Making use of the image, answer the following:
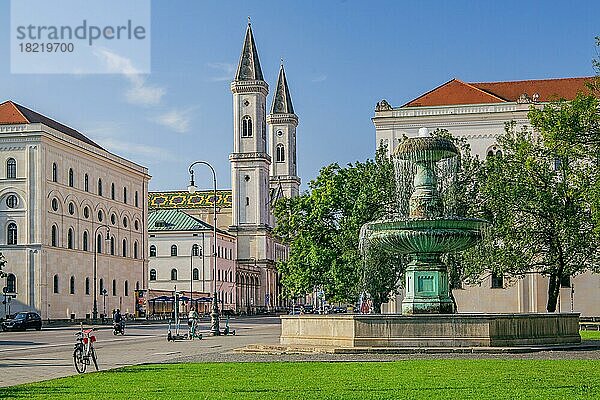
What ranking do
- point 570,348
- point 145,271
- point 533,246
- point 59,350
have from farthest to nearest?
1. point 145,271
2. point 533,246
3. point 59,350
4. point 570,348

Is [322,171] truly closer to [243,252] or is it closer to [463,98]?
[463,98]

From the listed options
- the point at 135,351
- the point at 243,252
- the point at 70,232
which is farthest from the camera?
the point at 243,252

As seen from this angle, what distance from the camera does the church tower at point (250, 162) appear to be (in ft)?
465

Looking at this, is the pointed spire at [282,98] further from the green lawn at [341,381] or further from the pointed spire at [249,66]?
the green lawn at [341,381]

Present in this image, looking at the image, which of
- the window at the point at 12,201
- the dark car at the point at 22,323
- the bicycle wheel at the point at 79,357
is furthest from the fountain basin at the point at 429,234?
the window at the point at 12,201

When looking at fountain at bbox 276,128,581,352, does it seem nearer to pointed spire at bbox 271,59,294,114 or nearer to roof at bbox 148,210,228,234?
roof at bbox 148,210,228,234

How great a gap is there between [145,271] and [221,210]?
55.6 metres

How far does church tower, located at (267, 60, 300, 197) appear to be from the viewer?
177m

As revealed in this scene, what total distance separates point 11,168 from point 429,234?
206 feet

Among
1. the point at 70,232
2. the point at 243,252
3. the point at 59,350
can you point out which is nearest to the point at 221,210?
the point at 243,252

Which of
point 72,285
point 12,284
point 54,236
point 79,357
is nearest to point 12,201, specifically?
point 54,236

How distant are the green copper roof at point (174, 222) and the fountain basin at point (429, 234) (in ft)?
319

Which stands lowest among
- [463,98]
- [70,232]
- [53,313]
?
[53,313]

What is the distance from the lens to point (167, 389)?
16688 mm
